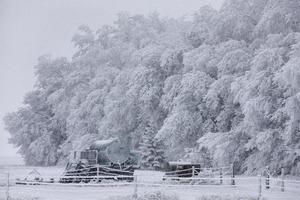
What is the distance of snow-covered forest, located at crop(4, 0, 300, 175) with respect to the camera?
95.1 ft

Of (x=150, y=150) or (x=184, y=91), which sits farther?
(x=150, y=150)

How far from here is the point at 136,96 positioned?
4228 centimetres

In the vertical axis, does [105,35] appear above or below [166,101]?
above

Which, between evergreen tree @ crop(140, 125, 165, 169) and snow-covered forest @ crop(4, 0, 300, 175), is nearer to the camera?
snow-covered forest @ crop(4, 0, 300, 175)

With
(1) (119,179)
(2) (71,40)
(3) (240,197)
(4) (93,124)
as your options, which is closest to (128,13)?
(2) (71,40)

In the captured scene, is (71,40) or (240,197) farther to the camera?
(71,40)

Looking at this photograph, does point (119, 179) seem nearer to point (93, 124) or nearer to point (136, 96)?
point (136, 96)

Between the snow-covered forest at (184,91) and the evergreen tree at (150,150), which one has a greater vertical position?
the snow-covered forest at (184,91)

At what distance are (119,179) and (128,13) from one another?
83.5 ft

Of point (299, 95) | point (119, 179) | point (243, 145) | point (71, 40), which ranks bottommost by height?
point (119, 179)

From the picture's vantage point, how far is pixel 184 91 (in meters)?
35.5

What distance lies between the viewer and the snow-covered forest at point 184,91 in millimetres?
29000

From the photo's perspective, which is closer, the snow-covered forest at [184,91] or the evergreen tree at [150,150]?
the snow-covered forest at [184,91]

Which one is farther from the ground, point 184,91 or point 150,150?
point 184,91
